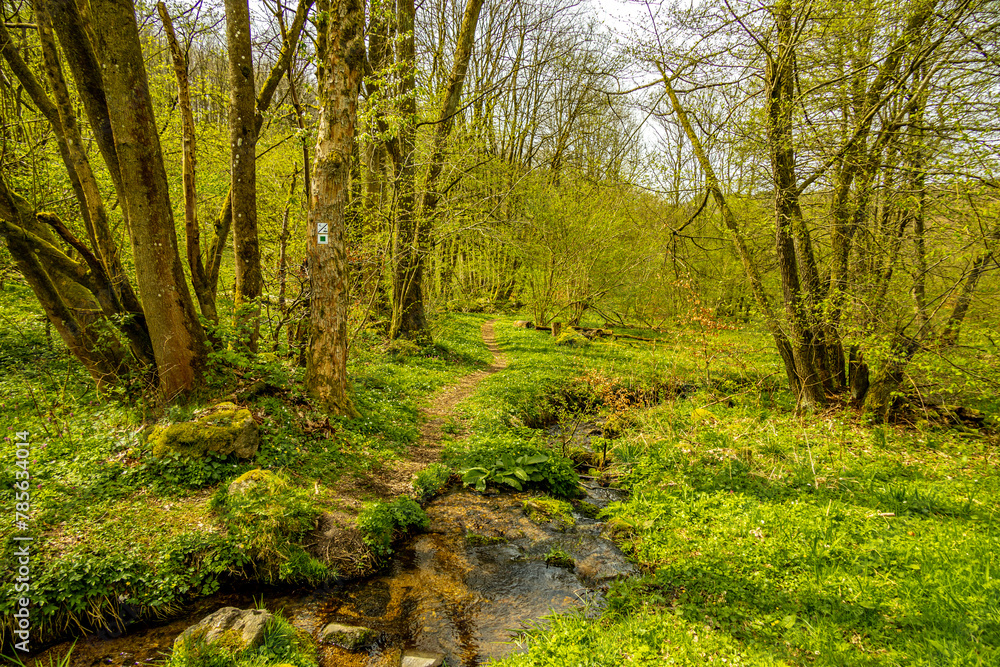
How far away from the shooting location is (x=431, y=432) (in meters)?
7.94

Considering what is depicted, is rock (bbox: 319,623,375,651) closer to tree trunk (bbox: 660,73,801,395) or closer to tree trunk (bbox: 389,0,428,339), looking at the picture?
tree trunk (bbox: 389,0,428,339)

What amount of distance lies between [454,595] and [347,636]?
106 cm

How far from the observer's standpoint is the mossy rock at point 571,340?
673 inches

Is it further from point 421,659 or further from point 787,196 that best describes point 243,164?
point 787,196

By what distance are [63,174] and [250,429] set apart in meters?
5.89

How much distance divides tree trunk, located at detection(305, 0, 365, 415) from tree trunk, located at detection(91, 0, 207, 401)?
5.03ft

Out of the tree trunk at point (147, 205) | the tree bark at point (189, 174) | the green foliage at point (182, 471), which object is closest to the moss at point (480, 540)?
the green foliage at point (182, 471)

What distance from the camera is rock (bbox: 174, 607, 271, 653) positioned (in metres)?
3.15

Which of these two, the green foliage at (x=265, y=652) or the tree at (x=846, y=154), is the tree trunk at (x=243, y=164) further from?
the tree at (x=846, y=154)

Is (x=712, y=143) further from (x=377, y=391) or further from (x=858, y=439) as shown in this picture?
(x=377, y=391)

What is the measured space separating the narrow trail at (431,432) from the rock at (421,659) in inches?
91.8

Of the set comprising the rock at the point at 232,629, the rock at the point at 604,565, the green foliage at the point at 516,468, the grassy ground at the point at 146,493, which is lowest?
the rock at the point at 604,565

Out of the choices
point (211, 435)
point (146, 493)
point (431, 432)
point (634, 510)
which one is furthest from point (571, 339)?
point (146, 493)

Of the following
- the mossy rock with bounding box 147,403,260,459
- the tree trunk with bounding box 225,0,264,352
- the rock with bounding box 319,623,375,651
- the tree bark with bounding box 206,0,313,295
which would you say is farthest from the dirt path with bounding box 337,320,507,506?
the tree bark with bounding box 206,0,313,295
